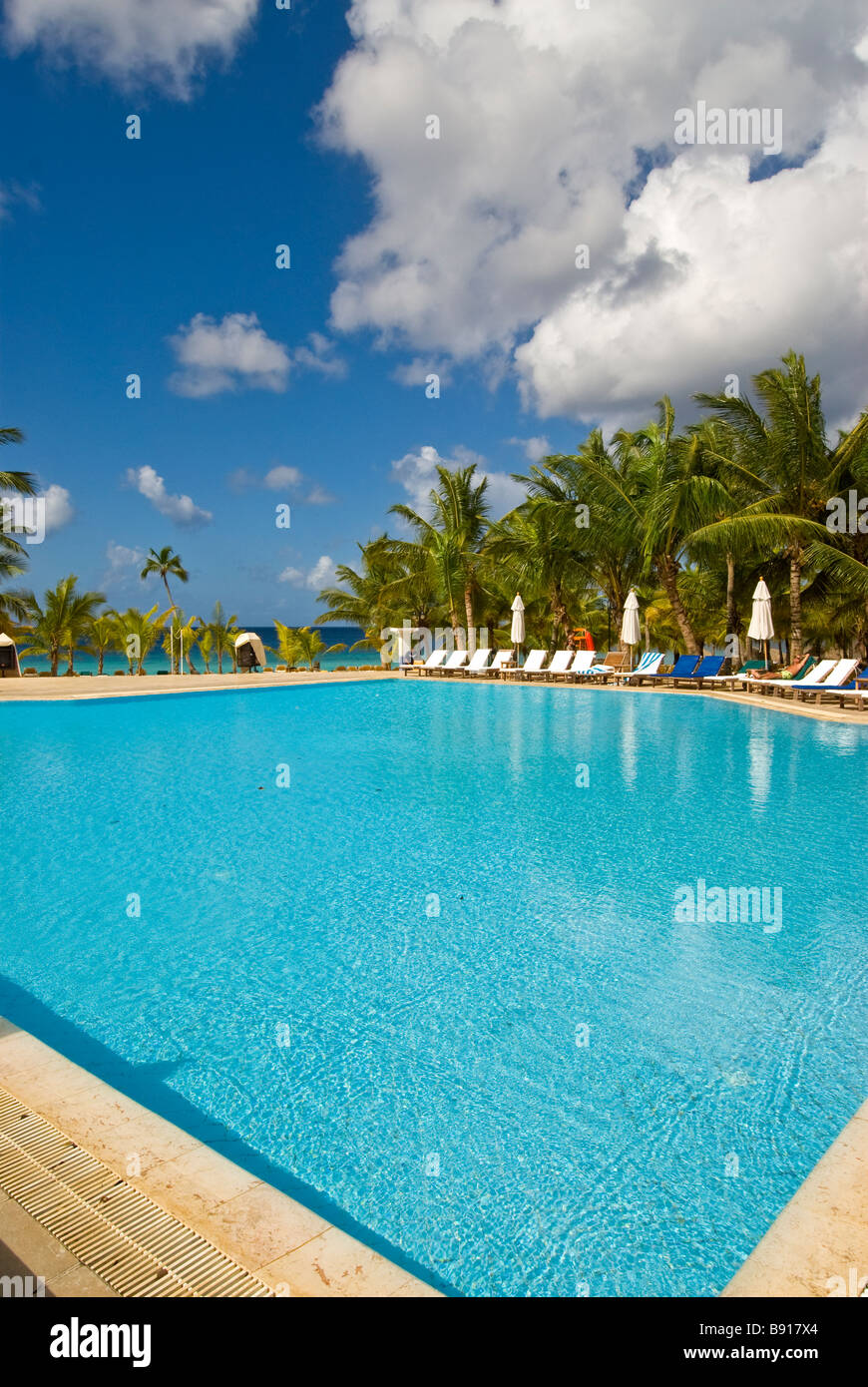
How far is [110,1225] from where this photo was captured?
6.20ft

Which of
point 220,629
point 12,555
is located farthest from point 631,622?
point 12,555

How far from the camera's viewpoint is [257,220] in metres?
25.0

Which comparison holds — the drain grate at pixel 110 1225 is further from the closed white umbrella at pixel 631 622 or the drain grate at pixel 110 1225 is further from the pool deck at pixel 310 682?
the closed white umbrella at pixel 631 622

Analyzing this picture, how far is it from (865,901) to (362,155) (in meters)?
22.5

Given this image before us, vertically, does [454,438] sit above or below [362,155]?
below

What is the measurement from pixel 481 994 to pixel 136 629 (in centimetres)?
2567

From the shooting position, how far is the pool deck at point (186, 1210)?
5.69ft

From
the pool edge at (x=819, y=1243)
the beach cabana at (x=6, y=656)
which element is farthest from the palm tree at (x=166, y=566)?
the pool edge at (x=819, y=1243)

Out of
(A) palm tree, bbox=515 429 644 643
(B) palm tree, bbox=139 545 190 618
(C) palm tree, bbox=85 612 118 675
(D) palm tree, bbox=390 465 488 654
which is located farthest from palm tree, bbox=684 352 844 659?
(B) palm tree, bbox=139 545 190 618

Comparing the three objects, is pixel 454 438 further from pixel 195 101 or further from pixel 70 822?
pixel 70 822

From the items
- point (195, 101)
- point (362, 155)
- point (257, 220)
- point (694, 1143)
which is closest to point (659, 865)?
point (694, 1143)

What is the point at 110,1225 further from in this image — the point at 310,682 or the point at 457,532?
the point at 457,532

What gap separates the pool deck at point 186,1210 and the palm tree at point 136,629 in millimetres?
25256

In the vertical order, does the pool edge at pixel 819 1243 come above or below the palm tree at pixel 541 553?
below
